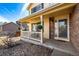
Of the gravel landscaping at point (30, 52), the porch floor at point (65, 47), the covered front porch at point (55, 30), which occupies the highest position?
the covered front porch at point (55, 30)

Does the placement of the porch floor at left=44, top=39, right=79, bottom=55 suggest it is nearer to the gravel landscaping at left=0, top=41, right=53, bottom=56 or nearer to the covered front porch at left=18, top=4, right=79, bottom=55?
the covered front porch at left=18, top=4, right=79, bottom=55

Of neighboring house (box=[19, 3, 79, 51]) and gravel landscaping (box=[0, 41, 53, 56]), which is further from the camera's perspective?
neighboring house (box=[19, 3, 79, 51])

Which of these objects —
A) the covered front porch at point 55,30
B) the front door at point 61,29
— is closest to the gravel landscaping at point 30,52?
the covered front porch at point 55,30

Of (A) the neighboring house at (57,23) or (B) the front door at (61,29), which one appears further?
(B) the front door at (61,29)

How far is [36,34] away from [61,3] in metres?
4.53

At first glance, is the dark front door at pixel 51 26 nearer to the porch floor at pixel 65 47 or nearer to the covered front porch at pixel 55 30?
the covered front porch at pixel 55 30

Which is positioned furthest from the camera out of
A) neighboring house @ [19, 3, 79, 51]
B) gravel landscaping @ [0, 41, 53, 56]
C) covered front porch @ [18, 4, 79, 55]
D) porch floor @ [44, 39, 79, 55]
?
covered front porch @ [18, 4, 79, 55]

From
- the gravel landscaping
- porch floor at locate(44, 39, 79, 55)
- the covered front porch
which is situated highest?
the covered front porch

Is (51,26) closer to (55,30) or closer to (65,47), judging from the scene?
(55,30)

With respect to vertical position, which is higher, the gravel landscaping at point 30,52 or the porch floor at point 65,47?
the porch floor at point 65,47

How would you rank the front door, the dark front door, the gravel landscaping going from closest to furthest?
1. the gravel landscaping
2. the front door
3. the dark front door

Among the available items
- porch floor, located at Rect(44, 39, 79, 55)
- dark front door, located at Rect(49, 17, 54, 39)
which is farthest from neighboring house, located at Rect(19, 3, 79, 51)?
porch floor, located at Rect(44, 39, 79, 55)

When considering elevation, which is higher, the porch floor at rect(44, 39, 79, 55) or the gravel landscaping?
the porch floor at rect(44, 39, 79, 55)

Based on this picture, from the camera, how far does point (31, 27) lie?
Answer: 16.0m
